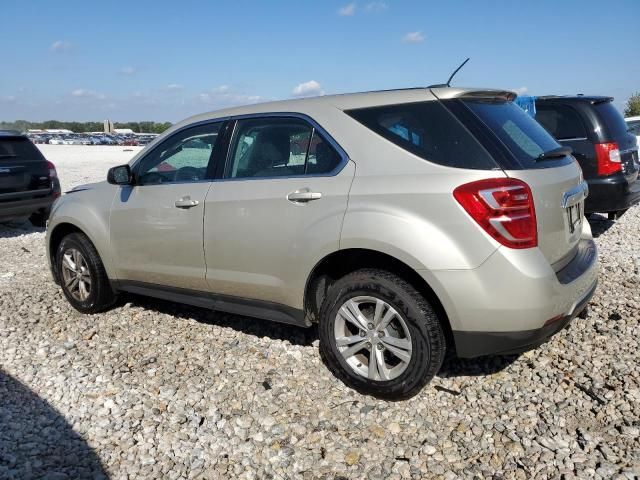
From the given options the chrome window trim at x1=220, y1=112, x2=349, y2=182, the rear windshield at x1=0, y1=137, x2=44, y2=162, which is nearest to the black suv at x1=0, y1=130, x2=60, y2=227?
the rear windshield at x1=0, y1=137, x2=44, y2=162

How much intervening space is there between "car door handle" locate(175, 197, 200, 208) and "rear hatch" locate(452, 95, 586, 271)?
6.22ft

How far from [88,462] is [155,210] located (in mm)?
1940

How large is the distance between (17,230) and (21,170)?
1417 millimetres

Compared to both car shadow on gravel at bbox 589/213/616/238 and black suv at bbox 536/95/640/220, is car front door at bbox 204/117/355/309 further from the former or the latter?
car shadow on gravel at bbox 589/213/616/238

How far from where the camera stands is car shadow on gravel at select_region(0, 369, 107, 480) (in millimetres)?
2689

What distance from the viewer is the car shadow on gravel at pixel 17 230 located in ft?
29.5

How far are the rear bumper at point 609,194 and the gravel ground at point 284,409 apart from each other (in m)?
1.92

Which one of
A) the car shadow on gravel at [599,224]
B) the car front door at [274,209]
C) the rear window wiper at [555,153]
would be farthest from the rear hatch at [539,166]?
the car shadow on gravel at [599,224]

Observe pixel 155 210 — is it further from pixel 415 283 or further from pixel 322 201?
pixel 415 283

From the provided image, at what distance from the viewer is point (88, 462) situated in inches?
109

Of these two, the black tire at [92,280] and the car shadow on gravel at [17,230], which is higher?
the black tire at [92,280]

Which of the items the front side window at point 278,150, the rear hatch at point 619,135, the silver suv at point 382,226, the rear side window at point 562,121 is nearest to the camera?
the silver suv at point 382,226

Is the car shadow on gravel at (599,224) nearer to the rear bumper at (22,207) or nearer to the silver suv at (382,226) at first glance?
the silver suv at (382,226)

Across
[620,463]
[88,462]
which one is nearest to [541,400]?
[620,463]
